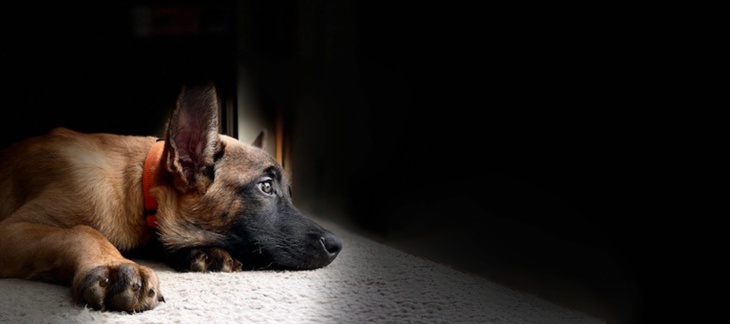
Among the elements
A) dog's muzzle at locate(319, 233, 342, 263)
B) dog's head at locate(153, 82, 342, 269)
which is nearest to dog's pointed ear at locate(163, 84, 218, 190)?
dog's head at locate(153, 82, 342, 269)

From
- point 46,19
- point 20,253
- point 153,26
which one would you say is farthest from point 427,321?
point 46,19

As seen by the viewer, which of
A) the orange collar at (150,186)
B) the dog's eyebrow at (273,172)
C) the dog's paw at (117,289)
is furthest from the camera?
the dog's eyebrow at (273,172)

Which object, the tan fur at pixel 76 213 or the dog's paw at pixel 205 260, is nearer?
the tan fur at pixel 76 213

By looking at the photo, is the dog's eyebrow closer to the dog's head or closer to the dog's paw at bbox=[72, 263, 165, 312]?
the dog's head

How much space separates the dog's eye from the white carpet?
33 centimetres

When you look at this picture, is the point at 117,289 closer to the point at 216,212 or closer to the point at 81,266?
the point at 81,266

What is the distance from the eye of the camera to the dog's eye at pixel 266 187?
9.12ft

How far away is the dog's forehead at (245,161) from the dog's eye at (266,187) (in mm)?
36

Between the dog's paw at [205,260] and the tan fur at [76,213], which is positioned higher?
the tan fur at [76,213]

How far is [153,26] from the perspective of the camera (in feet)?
12.9

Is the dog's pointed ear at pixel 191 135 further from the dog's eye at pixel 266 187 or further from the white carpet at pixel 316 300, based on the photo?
the white carpet at pixel 316 300

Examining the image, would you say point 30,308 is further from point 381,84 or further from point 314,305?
point 381,84

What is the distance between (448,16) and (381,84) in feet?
2.08

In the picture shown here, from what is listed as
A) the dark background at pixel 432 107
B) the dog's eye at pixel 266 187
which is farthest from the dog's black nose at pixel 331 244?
the dark background at pixel 432 107
